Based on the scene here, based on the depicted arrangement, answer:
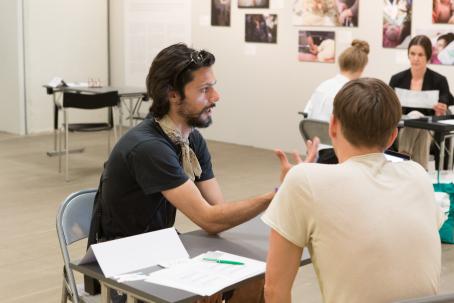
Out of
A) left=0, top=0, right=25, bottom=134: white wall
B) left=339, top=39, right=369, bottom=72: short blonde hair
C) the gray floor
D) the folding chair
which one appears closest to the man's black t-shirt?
the gray floor

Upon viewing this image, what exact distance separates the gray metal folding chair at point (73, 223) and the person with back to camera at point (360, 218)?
1.00m

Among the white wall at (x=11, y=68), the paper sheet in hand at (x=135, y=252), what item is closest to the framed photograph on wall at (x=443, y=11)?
the white wall at (x=11, y=68)

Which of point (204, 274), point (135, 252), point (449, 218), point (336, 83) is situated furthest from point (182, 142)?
point (336, 83)

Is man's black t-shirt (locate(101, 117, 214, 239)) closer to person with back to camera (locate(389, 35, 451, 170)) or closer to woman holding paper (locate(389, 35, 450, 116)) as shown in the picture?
person with back to camera (locate(389, 35, 451, 170))

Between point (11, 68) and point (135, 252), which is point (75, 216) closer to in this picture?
point (135, 252)

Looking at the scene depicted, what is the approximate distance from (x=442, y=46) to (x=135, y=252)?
553cm

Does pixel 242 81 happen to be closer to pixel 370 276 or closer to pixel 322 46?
pixel 322 46

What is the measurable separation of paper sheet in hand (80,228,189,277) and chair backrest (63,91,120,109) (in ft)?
15.7

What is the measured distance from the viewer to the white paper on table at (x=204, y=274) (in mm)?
1884

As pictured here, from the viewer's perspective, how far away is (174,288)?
1.88m

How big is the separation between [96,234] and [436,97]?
155 inches

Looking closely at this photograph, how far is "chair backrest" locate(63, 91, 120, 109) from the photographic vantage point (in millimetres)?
6785

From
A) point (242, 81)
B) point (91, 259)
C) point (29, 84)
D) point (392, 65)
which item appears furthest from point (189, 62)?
point (29, 84)

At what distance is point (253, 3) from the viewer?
841 cm
